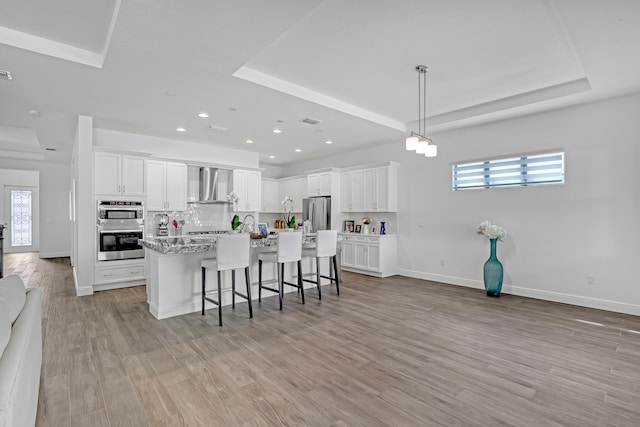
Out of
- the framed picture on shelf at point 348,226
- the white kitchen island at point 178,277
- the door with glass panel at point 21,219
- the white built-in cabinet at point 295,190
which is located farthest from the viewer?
the door with glass panel at point 21,219

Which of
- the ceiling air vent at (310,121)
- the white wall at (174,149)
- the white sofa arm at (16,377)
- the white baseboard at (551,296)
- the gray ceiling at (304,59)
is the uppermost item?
the gray ceiling at (304,59)

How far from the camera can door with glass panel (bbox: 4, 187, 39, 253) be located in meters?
9.91

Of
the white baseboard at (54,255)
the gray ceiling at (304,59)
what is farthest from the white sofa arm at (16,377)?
the white baseboard at (54,255)

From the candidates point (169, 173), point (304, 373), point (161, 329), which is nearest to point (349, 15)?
point (304, 373)

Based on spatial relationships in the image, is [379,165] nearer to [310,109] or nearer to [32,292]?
[310,109]

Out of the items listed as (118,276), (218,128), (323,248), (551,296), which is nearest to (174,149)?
→ (218,128)

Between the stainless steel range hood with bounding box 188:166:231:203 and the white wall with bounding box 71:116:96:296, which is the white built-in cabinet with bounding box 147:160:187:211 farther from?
the white wall with bounding box 71:116:96:296

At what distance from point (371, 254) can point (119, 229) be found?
453 centimetres

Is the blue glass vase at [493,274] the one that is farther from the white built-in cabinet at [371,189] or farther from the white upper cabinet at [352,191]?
the white upper cabinet at [352,191]

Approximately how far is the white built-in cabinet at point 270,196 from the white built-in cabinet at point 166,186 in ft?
9.48

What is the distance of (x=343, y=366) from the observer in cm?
273

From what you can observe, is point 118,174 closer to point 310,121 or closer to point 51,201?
point 310,121

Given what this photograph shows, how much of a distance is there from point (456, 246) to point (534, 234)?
4.04 ft

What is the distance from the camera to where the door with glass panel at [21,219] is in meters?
9.91
